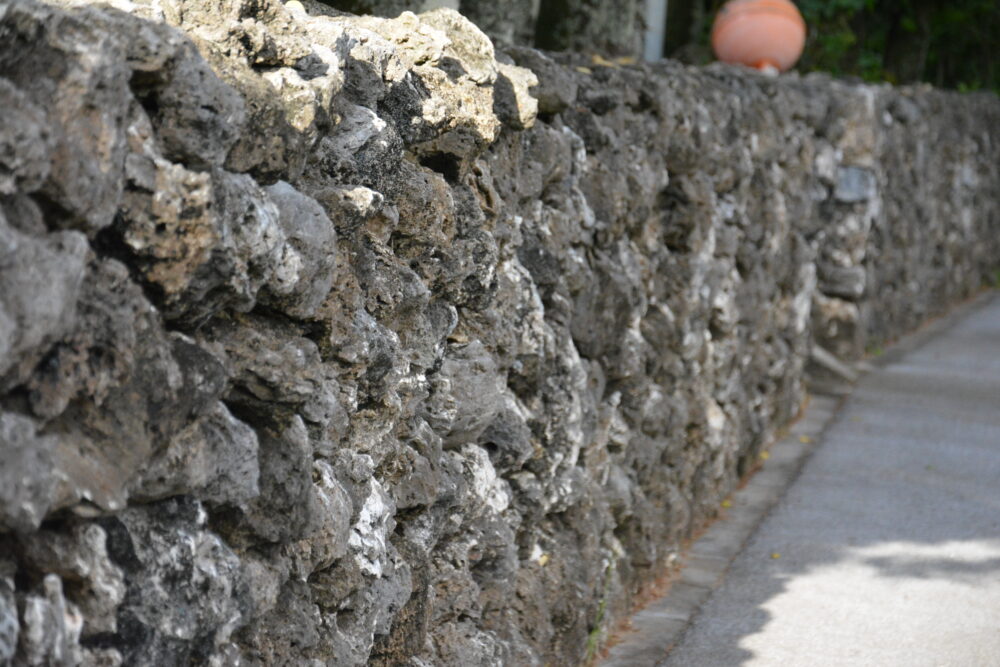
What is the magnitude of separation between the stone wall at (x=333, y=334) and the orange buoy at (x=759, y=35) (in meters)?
3.36

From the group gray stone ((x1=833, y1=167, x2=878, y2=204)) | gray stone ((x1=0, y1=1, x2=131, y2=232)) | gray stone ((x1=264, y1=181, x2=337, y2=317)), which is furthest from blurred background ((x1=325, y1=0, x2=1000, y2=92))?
gray stone ((x1=0, y1=1, x2=131, y2=232))

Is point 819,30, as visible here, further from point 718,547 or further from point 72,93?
point 72,93

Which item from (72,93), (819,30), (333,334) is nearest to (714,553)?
(333,334)

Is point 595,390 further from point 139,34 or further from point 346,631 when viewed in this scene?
point 139,34

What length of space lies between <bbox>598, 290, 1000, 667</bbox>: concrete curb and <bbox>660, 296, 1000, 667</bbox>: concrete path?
0.18 feet

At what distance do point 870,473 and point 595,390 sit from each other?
2.83m

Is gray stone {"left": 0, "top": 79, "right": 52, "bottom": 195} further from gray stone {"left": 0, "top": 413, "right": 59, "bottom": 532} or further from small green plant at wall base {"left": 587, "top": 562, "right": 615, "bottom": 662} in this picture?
small green plant at wall base {"left": 587, "top": 562, "right": 615, "bottom": 662}

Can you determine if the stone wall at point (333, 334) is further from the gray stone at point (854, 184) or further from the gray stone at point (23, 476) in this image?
the gray stone at point (854, 184)

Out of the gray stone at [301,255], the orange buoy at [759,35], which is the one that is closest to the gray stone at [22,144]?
the gray stone at [301,255]

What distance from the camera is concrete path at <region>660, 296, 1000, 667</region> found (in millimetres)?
4301

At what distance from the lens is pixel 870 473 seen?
6492 millimetres

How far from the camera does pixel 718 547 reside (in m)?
5.44

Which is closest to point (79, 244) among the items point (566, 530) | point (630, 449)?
point (566, 530)

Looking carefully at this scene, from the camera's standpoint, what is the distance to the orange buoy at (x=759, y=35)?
8367 millimetres
